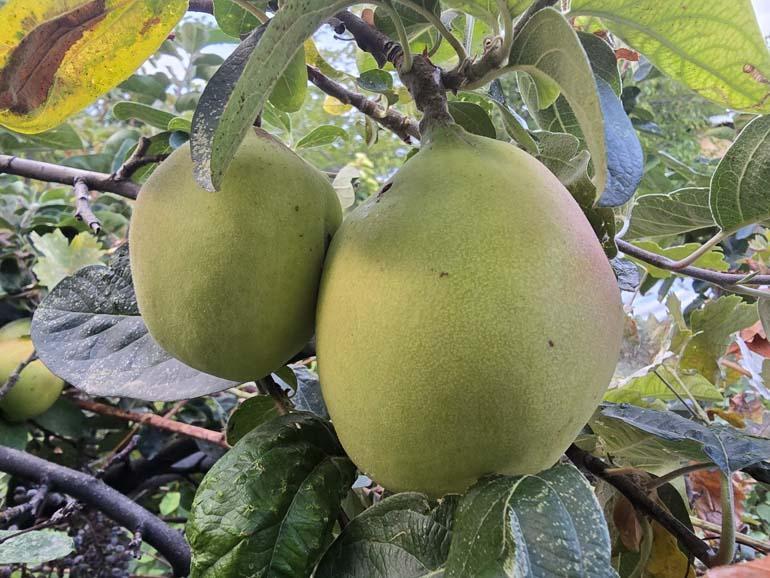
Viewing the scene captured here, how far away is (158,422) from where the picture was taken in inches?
40.5

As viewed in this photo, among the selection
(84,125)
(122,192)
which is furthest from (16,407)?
(84,125)

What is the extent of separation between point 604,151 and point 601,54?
0.68 feet

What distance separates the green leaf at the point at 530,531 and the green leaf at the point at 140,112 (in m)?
0.69

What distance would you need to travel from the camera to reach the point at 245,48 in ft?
1.30

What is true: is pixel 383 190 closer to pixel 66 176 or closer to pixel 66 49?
pixel 66 49

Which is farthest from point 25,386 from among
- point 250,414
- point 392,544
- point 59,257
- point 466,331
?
point 466,331

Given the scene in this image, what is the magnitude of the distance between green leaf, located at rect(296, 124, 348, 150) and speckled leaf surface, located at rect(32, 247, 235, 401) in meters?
0.28

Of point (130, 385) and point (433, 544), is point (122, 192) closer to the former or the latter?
point (130, 385)

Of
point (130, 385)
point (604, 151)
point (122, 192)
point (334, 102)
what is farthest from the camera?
point (334, 102)

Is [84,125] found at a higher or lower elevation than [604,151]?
lower

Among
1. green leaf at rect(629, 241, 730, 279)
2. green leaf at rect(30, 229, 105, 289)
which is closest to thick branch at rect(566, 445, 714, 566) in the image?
green leaf at rect(629, 241, 730, 279)

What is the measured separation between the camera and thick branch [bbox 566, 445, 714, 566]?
483 mm

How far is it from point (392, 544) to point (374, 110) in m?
0.53

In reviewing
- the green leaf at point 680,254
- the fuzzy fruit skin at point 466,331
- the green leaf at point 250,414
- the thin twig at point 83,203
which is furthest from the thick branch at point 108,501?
the green leaf at point 680,254
